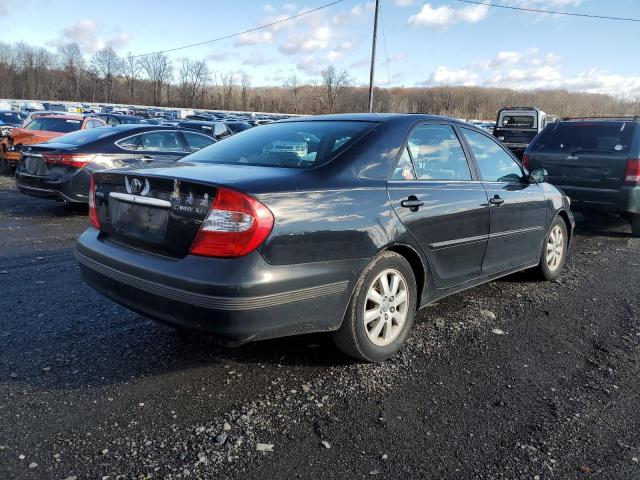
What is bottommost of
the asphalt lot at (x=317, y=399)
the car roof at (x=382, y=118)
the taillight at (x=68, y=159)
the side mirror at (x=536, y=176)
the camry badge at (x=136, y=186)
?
the asphalt lot at (x=317, y=399)

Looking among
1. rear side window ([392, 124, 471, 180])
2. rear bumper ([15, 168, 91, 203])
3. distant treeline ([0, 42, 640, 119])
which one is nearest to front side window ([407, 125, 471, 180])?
rear side window ([392, 124, 471, 180])

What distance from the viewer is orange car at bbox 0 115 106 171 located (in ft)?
38.9

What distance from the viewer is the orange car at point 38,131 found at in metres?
11.9

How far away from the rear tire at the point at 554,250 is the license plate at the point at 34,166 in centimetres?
706

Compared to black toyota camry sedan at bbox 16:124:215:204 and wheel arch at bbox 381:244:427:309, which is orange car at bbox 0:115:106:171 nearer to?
black toyota camry sedan at bbox 16:124:215:204

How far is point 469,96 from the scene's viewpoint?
84.6 meters

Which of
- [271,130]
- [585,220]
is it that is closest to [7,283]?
[271,130]

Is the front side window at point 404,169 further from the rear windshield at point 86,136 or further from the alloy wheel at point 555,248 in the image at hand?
the rear windshield at point 86,136

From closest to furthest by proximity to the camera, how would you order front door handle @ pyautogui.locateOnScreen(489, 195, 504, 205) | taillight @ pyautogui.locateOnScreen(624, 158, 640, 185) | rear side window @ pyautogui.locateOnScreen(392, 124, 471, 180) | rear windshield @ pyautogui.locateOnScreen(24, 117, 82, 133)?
rear side window @ pyautogui.locateOnScreen(392, 124, 471, 180) < front door handle @ pyautogui.locateOnScreen(489, 195, 504, 205) < taillight @ pyautogui.locateOnScreen(624, 158, 640, 185) < rear windshield @ pyautogui.locateOnScreen(24, 117, 82, 133)

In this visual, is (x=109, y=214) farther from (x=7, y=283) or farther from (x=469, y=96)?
(x=469, y=96)

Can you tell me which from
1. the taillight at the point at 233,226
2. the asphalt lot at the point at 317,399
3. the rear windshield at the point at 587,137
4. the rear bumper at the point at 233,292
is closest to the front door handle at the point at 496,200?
the asphalt lot at the point at 317,399

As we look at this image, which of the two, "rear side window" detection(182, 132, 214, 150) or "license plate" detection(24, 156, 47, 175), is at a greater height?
"rear side window" detection(182, 132, 214, 150)

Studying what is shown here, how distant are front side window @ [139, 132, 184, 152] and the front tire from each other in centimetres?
650

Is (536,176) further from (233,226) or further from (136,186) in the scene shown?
(136,186)
